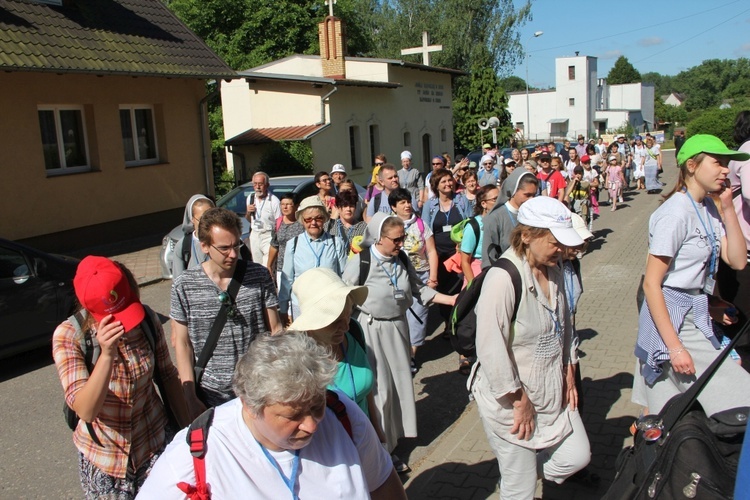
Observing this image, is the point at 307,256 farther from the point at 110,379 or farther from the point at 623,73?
the point at 623,73

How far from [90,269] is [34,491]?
8.77 feet

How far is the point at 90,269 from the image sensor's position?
116 inches

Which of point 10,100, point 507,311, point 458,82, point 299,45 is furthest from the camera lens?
point 458,82

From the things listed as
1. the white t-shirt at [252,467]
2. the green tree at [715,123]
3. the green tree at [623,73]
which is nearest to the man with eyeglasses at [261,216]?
the white t-shirt at [252,467]

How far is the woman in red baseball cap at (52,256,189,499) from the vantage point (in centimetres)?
285

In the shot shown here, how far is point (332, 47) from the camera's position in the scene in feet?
90.2

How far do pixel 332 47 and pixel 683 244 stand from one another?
25.5m

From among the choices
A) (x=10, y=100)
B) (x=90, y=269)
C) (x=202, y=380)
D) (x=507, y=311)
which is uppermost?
(x=10, y=100)

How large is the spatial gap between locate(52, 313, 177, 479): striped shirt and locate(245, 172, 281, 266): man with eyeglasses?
5.09 metres

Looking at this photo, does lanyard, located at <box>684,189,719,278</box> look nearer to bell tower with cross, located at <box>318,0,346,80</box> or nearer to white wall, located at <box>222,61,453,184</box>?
white wall, located at <box>222,61,453,184</box>

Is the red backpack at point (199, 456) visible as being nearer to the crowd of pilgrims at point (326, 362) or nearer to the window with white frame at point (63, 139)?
the crowd of pilgrims at point (326, 362)

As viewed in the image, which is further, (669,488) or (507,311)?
(507,311)

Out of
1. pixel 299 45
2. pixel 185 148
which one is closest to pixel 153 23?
pixel 185 148

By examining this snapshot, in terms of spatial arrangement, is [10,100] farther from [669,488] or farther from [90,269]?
[669,488]
